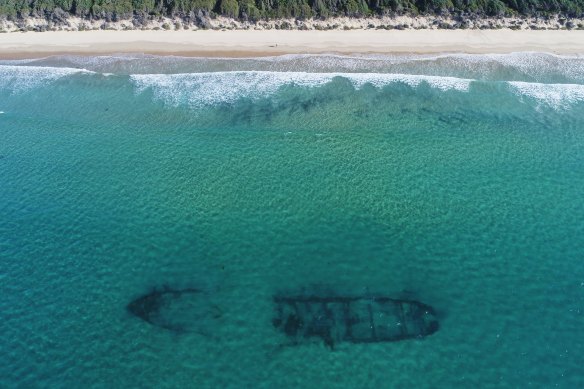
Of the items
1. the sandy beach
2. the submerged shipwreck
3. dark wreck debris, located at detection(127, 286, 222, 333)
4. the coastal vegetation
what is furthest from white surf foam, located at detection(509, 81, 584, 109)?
dark wreck debris, located at detection(127, 286, 222, 333)

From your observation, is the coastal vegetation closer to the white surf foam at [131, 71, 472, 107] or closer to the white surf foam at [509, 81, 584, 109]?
the white surf foam at [131, 71, 472, 107]

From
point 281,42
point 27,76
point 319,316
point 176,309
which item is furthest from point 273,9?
point 319,316

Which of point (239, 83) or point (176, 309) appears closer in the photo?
point (176, 309)

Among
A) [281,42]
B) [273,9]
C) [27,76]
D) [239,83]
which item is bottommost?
[239,83]

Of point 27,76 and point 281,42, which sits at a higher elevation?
point 281,42

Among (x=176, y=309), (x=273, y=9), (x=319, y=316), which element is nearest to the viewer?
(x=319, y=316)

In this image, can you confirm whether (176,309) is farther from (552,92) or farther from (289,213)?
(552,92)

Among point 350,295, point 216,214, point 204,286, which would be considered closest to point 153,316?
point 204,286
